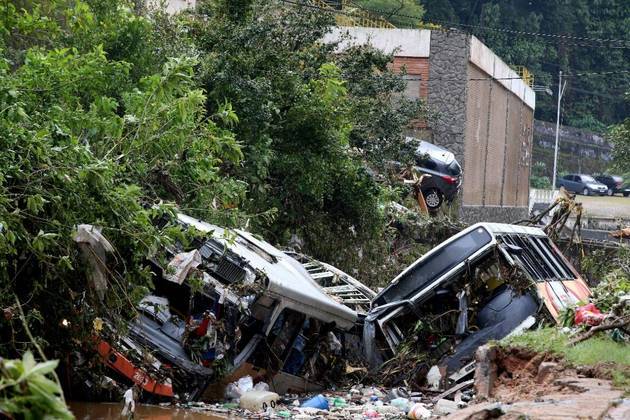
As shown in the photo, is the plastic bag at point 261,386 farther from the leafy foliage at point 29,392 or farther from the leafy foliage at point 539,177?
the leafy foliage at point 539,177

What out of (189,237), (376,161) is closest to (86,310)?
(189,237)

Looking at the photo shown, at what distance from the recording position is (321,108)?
18.2 metres

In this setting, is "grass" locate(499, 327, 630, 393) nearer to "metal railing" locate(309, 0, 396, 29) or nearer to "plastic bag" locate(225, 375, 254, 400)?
"plastic bag" locate(225, 375, 254, 400)

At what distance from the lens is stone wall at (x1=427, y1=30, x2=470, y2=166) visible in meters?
34.4

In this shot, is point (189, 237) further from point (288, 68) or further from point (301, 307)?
point (288, 68)

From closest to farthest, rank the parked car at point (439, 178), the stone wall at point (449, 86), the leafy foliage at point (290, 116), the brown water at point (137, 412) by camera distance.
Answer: the brown water at point (137, 412), the leafy foliage at point (290, 116), the parked car at point (439, 178), the stone wall at point (449, 86)

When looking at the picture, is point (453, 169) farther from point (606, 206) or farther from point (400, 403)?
point (606, 206)

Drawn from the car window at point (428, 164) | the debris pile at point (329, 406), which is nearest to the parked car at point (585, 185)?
the car window at point (428, 164)

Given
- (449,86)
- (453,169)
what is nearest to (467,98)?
(449,86)

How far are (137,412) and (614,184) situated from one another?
63.4 meters

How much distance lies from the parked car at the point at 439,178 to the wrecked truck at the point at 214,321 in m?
16.6

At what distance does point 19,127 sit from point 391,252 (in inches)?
572

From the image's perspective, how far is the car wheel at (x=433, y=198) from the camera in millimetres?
29500

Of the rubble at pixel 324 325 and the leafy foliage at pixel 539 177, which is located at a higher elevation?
the rubble at pixel 324 325
